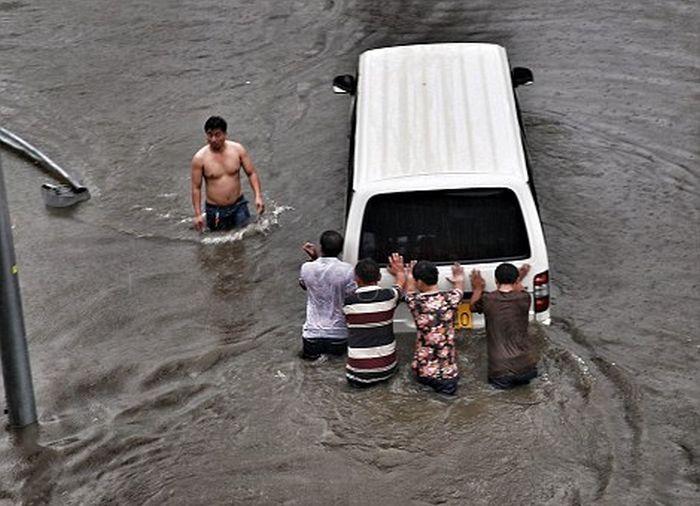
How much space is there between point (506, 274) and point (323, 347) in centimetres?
175

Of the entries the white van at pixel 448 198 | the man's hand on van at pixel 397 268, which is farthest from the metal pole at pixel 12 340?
the man's hand on van at pixel 397 268

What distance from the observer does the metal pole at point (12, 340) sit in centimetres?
894

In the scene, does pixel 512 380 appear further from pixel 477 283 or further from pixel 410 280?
pixel 410 280

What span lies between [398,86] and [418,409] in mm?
3003

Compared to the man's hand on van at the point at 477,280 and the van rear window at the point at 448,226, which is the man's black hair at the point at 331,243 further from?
the man's hand on van at the point at 477,280

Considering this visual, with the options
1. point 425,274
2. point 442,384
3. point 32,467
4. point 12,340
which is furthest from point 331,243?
point 32,467

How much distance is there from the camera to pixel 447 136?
9.73 meters

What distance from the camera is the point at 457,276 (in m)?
9.20

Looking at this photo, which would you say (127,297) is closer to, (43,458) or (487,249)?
(43,458)

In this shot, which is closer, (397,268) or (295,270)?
(397,268)

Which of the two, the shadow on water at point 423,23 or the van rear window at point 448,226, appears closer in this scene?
the van rear window at point 448,226

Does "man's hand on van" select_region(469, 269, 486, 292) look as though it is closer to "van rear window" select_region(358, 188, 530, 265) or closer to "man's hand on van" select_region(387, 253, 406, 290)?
"van rear window" select_region(358, 188, 530, 265)

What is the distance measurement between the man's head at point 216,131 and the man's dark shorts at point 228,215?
2.13ft

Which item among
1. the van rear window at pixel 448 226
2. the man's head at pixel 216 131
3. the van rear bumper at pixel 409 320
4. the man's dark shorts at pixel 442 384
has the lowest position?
the man's dark shorts at pixel 442 384
